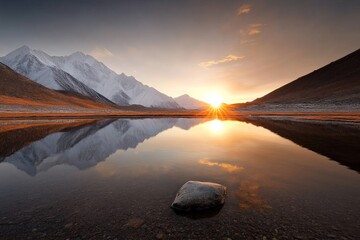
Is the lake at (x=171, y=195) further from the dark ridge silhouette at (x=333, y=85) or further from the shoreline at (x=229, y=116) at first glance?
the dark ridge silhouette at (x=333, y=85)

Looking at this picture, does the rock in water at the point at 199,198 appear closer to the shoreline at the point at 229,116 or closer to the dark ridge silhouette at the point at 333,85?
the shoreline at the point at 229,116

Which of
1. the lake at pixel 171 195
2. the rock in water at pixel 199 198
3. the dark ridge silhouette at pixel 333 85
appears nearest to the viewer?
the lake at pixel 171 195

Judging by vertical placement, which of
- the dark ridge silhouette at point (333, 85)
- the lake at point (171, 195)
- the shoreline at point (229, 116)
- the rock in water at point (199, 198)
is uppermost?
the dark ridge silhouette at point (333, 85)

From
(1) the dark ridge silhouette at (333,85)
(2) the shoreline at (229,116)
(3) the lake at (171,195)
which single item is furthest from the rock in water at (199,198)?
(1) the dark ridge silhouette at (333,85)

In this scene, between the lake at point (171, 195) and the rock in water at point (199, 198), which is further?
the rock in water at point (199, 198)

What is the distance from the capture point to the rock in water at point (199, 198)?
29.6 ft

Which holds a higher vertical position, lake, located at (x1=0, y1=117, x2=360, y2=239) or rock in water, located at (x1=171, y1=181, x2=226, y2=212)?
rock in water, located at (x1=171, y1=181, x2=226, y2=212)

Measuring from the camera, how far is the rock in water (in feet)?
29.6

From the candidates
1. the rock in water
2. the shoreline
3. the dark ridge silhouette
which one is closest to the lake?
the rock in water

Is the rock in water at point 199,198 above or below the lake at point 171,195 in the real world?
above

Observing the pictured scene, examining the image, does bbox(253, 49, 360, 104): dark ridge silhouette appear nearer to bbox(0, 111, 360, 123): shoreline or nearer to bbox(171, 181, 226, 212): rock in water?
bbox(0, 111, 360, 123): shoreline

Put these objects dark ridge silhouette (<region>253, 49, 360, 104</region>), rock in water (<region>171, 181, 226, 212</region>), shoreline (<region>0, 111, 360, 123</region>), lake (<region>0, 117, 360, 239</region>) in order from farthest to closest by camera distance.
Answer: dark ridge silhouette (<region>253, 49, 360, 104</region>), shoreline (<region>0, 111, 360, 123</region>), rock in water (<region>171, 181, 226, 212</region>), lake (<region>0, 117, 360, 239</region>)

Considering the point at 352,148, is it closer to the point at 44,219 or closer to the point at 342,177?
the point at 342,177

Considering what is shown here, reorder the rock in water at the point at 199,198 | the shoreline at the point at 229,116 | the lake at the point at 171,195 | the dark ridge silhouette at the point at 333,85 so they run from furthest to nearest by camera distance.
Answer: the dark ridge silhouette at the point at 333,85
the shoreline at the point at 229,116
the rock in water at the point at 199,198
the lake at the point at 171,195
